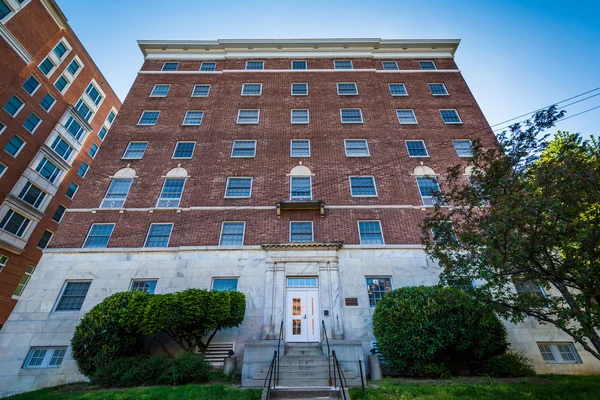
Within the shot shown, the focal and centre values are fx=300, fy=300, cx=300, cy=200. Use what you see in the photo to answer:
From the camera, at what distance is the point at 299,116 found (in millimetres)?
23406

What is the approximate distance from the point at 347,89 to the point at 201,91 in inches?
487

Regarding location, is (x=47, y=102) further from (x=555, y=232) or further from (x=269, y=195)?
(x=555, y=232)

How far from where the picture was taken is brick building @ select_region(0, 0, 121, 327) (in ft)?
78.7

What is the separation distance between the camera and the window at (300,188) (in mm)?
19125

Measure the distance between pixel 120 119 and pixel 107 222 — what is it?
9.24 m

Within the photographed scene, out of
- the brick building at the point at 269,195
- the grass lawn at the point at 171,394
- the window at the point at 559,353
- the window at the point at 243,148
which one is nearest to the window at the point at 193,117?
the brick building at the point at 269,195

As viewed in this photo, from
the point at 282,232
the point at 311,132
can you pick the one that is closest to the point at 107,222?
the point at 282,232

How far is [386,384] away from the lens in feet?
34.3

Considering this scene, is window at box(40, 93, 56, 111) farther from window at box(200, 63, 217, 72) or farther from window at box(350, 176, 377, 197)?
window at box(350, 176, 377, 197)

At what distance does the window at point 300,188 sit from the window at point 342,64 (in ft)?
43.6

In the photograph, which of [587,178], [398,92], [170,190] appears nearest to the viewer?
[587,178]

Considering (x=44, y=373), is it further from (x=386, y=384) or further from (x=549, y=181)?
(x=549, y=181)

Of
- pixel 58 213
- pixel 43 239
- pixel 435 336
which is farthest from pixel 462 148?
pixel 58 213

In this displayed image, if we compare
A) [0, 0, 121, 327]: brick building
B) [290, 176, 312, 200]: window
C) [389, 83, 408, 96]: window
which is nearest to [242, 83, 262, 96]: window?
[290, 176, 312, 200]: window
